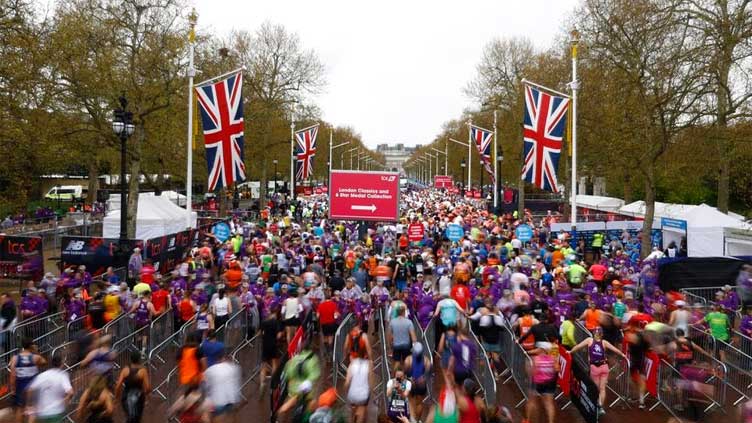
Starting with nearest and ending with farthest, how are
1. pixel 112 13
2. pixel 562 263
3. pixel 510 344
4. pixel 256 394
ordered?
pixel 256 394 < pixel 510 344 < pixel 562 263 < pixel 112 13

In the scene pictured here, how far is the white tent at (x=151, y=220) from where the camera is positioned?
2898 centimetres

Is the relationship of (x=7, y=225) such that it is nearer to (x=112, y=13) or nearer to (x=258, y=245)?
(x=112, y=13)

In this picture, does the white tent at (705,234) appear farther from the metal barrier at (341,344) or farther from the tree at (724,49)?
the metal barrier at (341,344)

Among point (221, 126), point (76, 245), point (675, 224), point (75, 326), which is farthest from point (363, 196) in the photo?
point (75, 326)

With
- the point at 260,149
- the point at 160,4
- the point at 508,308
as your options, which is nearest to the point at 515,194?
the point at 260,149

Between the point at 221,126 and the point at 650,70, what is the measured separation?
52.5 ft

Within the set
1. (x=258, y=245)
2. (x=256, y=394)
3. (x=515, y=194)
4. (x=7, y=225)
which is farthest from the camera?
(x=515, y=194)

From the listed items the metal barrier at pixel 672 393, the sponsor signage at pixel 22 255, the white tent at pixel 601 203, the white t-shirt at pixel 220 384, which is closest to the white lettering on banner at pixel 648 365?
the metal barrier at pixel 672 393

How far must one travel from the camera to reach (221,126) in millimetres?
21562

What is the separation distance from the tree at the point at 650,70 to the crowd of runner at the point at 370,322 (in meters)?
5.57

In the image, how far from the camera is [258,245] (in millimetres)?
22172

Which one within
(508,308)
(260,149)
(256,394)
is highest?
(260,149)

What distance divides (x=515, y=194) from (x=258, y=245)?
44.6 meters

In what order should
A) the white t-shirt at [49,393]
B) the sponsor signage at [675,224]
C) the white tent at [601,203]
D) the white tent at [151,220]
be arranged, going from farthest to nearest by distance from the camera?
the white tent at [601,203]
the white tent at [151,220]
the sponsor signage at [675,224]
the white t-shirt at [49,393]
